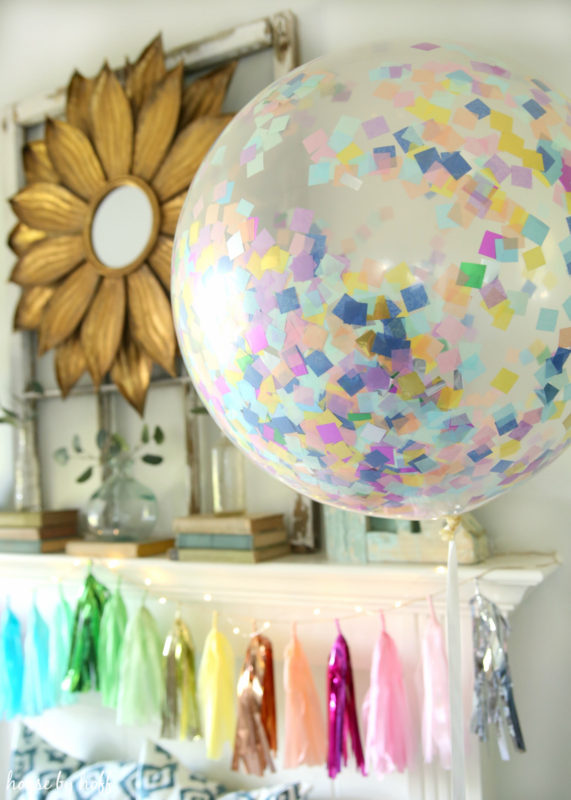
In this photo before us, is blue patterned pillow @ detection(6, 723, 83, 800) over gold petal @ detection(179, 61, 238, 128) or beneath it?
beneath

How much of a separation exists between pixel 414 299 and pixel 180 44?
146 cm

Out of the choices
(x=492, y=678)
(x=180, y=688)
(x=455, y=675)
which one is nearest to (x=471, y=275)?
(x=455, y=675)

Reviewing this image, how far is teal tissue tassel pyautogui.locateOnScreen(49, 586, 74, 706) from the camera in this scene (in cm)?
154

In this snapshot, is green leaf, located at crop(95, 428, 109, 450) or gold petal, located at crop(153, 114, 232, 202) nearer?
gold petal, located at crop(153, 114, 232, 202)

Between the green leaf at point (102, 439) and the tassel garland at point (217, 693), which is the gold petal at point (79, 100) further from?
the tassel garland at point (217, 693)

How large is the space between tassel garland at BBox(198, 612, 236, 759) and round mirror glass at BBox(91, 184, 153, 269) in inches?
33.2

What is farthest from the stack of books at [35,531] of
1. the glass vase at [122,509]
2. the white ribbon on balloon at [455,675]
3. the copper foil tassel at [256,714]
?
the white ribbon on balloon at [455,675]

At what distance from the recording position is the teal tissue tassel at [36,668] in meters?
1.53

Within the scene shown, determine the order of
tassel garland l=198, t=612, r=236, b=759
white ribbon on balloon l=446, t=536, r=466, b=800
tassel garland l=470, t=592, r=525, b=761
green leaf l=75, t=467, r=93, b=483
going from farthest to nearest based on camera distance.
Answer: green leaf l=75, t=467, r=93, b=483 < tassel garland l=198, t=612, r=236, b=759 < tassel garland l=470, t=592, r=525, b=761 < white ribbon on balloon l=446, t=536, r=466, b=800

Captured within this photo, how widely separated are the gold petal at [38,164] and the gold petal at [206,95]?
1.31ft

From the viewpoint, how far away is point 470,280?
43 centimetres

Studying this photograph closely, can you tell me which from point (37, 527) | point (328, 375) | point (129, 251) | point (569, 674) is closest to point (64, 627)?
point (37, 527)

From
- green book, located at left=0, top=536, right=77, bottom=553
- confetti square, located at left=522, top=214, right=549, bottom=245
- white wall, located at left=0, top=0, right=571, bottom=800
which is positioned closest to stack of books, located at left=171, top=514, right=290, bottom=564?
white wall, located at left=0, top=0, right=571, bottom=800

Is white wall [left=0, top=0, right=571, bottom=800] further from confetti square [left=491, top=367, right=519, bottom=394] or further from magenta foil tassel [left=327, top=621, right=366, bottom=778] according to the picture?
confetti square [left=491, top=367, right=519, bottom=394]
